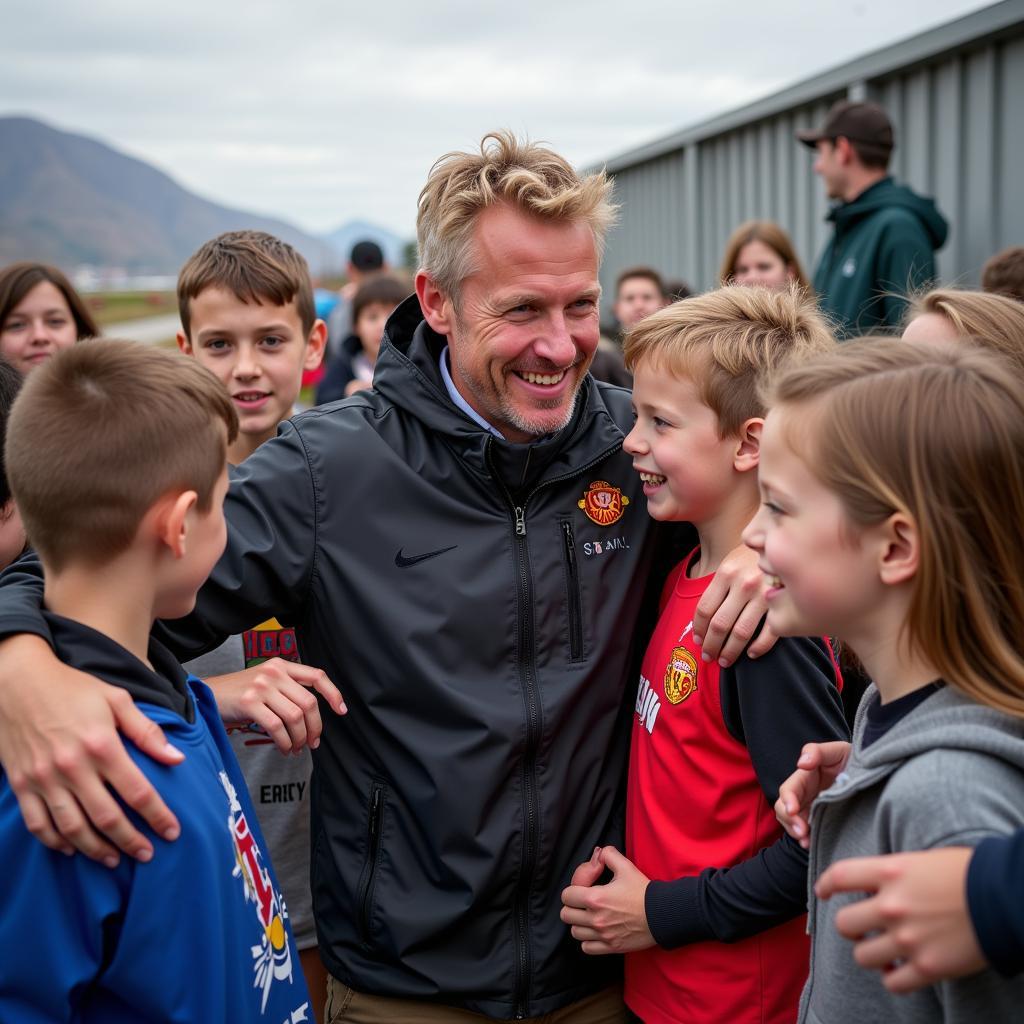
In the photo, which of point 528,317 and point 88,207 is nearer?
point 528,317

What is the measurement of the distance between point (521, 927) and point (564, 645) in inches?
22.3

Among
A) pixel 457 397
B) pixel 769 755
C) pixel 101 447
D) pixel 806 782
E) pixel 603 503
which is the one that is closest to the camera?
pixel 101 447

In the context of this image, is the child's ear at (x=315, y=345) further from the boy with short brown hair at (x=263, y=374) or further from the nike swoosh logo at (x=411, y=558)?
the nike swoosh logo at (x=411, y=558)

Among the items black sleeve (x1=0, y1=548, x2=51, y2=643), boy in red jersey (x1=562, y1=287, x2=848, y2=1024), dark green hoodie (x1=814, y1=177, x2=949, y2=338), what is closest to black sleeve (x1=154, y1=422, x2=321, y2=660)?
black sleeve (x1=0, y1=548, x2=51, y2=643)

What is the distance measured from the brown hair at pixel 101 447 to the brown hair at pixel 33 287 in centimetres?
276

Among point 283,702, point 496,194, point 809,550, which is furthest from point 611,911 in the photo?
point 496,194

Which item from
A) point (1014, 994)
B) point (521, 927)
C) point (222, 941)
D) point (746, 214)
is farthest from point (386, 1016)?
point (746, 214)

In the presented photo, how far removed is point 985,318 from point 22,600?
1893mm

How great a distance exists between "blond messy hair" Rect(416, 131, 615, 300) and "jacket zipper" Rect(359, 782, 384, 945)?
1113mm

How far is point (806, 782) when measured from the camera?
178 cm

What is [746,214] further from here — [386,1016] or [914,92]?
[386,1016]

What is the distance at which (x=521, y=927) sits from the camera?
2156 millimetres

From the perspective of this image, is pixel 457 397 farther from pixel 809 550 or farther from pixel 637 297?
pixel 637 297

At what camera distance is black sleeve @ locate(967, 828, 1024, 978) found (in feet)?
3.93
